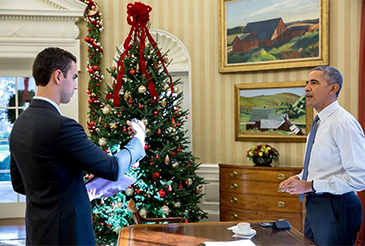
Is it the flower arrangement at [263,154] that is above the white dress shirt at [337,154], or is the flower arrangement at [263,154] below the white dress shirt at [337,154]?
below

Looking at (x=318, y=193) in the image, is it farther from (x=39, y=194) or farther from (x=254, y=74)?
(x=254, y=74)

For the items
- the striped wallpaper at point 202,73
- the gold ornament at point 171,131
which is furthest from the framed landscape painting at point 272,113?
the gold ornament at point 171,131

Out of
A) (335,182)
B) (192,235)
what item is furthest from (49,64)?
(335,182)

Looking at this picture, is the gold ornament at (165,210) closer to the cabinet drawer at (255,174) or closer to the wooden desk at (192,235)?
the cabinet drawer at (255,174)

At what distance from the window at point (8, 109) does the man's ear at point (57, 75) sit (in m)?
4.52

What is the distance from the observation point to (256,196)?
4.77 meters

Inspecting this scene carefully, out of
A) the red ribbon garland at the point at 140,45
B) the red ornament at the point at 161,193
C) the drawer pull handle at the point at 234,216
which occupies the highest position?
the red ribbon garland at the point at 140,45

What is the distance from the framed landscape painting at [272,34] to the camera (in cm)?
488

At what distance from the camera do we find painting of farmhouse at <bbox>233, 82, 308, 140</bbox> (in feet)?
16.6

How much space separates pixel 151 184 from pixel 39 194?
254 cm

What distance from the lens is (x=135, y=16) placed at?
430cm

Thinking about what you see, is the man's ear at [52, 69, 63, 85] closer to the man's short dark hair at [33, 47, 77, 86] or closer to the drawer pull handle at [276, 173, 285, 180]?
the man's short dark hair at [33, 47, 77, 86]

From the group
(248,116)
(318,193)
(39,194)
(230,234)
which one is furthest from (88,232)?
(248,116)

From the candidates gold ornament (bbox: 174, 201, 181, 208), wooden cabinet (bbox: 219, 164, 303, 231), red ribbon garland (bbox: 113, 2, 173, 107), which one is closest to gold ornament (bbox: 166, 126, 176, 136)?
red ribbon garland (bbox: 113, 2, 173, 107)
